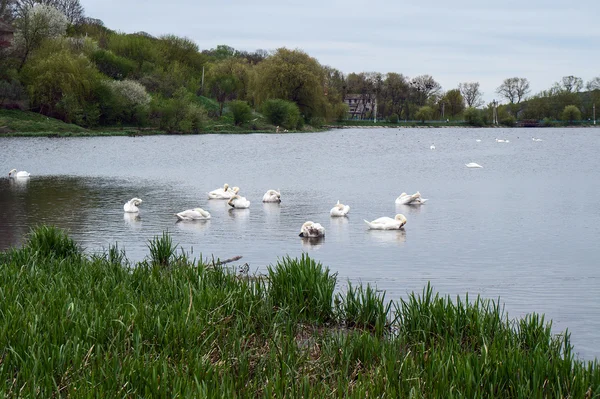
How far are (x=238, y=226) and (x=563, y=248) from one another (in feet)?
22.0

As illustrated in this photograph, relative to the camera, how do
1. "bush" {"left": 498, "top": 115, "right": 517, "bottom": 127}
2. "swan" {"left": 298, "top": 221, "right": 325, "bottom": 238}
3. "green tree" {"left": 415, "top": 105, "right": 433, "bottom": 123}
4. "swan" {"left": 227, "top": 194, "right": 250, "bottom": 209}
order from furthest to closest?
"bush" {"left": 498, "top": 115, "right": 517, "bottom": 127} < "green tree" {"left": 415, "top": 105, "right": 433, "bottom": 123} < "swan" {"left": 227, "top": 194, "right": 250, "bottom": 209} < "swan" {"left": 298, "top": 221, "right": 325, "bottom": 238}

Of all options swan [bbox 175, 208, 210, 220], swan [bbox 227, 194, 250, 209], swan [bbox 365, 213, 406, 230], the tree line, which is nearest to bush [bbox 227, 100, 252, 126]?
the tree line

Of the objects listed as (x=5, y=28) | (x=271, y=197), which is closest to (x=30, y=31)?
(x=5, y=28)

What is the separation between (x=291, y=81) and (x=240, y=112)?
1321 centimetres

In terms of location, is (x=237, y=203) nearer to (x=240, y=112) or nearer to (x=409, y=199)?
(x=409, y=199)

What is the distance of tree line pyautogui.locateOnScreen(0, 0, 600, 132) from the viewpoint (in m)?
75.6

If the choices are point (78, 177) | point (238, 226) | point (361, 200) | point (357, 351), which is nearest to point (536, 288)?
point (357, 351)

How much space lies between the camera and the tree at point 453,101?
173 meters

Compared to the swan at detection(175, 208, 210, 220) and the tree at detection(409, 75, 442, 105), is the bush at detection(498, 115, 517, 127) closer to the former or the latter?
the tree at detection(409, 75, 442, 105)

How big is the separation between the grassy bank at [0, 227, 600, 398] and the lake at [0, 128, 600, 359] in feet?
6.37

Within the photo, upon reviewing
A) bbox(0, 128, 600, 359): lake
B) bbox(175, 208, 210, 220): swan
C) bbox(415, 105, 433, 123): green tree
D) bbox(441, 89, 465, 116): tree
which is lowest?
bbox(0, 128, 600, 359): lake

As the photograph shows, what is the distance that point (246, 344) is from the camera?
6.36m

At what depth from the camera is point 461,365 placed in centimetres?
543

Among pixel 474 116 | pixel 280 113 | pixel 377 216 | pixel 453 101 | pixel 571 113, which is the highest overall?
pixel 453 101
